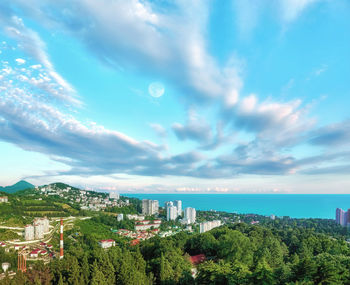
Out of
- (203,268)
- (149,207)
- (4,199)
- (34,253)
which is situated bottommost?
(149,207)

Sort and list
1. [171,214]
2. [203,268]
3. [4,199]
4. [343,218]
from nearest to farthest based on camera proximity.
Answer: [203,268], [4,199], [343,218], [171,214]

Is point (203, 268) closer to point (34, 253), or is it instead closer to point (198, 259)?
point (198, 259)

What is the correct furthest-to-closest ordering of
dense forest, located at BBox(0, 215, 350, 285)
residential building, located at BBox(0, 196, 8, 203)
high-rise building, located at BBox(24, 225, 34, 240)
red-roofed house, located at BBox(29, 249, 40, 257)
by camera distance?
1. residential building, located at BBox(0, 196, 8, 203)
2. high-rise building, located at BBox(24, 225, 34, 240)
3. red-roofed house, located at BBox(29, 249, 40, 257)
4. dense forest, located at BBox(0, 215, 350, 285)

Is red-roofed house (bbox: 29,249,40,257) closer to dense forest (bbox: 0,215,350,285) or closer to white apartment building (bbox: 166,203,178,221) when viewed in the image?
dense forest (bbox: 0,215,350,285)

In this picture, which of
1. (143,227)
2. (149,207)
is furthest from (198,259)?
(149,207)

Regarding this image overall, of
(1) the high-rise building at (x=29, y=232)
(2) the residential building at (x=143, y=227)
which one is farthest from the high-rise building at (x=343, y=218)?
(1) the high-rise building at (x=29, y=232)

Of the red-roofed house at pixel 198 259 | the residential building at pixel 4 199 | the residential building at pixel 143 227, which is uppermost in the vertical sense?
the residential building at pixel 4 199

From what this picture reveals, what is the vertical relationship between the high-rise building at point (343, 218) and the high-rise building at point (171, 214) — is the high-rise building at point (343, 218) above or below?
above

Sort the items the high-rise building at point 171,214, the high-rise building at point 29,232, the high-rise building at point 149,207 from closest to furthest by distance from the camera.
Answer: the high-rise building at point 29,232 < the high-rise building at point 171,214 < the high-rise building at point 149,207

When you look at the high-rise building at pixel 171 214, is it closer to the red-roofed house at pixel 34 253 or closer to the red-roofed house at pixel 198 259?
the red-roofed house at pixel 34 253

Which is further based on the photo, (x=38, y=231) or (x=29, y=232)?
(x=38, y=231)

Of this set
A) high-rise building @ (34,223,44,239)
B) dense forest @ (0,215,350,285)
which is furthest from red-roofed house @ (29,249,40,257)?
dense forest @ (0,215,350,285)
